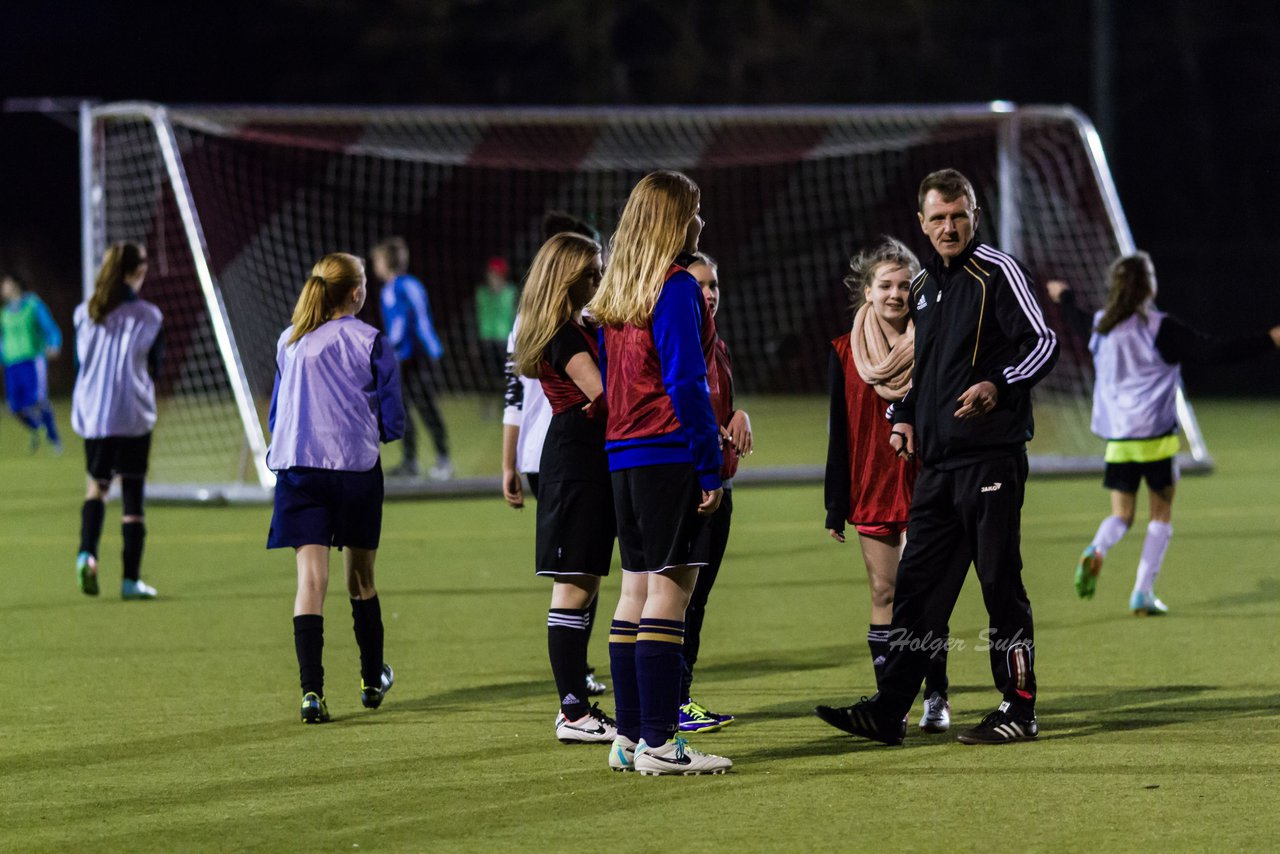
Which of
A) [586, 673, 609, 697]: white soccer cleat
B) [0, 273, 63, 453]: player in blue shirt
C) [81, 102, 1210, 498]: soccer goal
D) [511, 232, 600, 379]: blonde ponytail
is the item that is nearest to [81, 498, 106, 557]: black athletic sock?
[586, 673, 609, 697]: white soccer cleat

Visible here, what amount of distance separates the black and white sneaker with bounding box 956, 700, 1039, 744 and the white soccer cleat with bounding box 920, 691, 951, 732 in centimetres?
18

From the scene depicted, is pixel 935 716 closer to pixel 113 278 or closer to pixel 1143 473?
pixel 1143 473

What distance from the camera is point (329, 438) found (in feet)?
20.4

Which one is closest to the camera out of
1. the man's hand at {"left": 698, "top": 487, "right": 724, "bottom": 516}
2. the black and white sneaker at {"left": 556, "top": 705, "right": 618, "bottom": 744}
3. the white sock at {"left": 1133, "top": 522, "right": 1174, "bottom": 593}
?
the man's hand at {"left": 698, "top": 487, "right": 724, "bottom": 516}

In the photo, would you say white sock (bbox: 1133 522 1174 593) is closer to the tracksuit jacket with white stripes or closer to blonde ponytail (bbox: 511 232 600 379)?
the tracksuit jacket with white stripes

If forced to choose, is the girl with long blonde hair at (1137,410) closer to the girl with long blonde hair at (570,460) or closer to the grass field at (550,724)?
the grass field at (550,724)

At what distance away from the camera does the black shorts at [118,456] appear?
8.93 metres

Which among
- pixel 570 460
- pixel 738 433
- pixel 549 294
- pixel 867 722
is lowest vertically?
pixel 867 722

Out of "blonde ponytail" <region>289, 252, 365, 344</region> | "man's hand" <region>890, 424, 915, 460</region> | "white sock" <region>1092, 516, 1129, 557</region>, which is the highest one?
"blonde ponytail" <region>289, 252, 365, 344</region>

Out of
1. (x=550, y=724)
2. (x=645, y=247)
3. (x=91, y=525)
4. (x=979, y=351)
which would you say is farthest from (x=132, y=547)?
(x=979, y=351)

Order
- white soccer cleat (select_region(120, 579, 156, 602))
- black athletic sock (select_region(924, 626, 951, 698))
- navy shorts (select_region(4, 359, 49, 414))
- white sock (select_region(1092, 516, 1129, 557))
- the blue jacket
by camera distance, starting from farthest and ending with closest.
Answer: navy shorts (select_region(4, 359, 49, 414)), the blue jacket, white soccer cleat (select_region(120, 579, 156, 602)), white sock (select_region(1092, 516, 1129, 557)), black athletic sock (select_region(924, 626, 951, 698))

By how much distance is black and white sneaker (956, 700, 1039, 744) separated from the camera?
5.61 m

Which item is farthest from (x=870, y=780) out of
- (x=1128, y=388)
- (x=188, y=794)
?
(x=1128, y=388)

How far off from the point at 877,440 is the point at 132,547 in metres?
4.53
